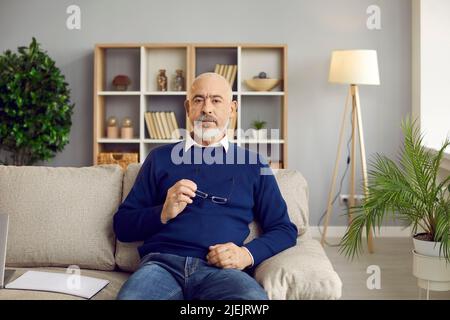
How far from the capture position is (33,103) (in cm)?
473

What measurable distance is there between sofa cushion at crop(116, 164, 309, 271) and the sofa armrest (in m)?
0.30

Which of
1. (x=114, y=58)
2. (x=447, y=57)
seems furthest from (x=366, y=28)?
(x=114, y=58)

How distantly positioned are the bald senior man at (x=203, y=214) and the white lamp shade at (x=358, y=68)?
7.57 ft

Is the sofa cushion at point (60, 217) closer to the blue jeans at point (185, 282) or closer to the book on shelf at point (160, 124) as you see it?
the blue jeans at point (185, 282)

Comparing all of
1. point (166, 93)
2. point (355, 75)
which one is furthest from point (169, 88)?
point (355, 75)

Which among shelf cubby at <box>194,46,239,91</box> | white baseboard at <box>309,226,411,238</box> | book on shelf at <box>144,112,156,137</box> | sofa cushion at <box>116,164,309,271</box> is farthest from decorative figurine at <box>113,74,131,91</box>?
sofa cushion at <box>116,164,309,271</box>

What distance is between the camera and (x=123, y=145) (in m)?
5.24

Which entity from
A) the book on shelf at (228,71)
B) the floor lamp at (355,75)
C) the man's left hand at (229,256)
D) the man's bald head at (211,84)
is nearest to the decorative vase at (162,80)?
the book on shelf at (228,71)

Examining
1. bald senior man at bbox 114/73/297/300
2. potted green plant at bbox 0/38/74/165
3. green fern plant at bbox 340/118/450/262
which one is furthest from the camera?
potted green plant at bbox 0/38/74/165

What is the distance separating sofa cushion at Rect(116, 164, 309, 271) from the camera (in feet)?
7.85

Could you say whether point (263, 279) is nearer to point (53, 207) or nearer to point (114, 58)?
point (53, 207)

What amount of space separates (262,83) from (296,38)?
20.8 inches

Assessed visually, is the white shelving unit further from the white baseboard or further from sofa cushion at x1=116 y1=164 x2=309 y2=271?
sofa cushion at x1=116 y1=164 x2=309 y2=271

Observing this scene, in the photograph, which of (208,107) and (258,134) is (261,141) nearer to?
(258,134)
